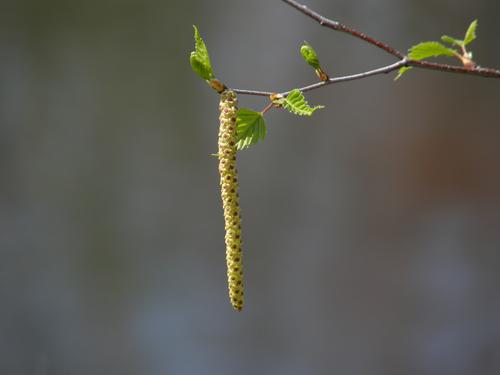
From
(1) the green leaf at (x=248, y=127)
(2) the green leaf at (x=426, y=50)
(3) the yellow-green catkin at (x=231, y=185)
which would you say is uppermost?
(2) the green leaf at (x=426, y=50)

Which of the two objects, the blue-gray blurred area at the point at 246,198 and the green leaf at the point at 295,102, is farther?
the blue-gray blurred area at the point at 246,198

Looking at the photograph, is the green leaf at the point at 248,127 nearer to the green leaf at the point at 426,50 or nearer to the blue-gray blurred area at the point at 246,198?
the green leaf at the point at 426,50

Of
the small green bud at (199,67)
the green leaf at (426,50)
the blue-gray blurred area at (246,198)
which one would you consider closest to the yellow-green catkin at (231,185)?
the small green bud at (199,67)

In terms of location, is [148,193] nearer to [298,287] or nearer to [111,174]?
[111,174]

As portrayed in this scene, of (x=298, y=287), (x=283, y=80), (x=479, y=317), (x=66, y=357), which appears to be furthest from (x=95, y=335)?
(x=479, y=317)

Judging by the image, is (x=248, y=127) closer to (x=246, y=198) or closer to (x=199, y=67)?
(x=199, y=67)

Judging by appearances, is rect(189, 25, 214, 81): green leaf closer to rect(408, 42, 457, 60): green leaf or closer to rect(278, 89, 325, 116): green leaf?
rect(278, 89, 325, 116): green leaf

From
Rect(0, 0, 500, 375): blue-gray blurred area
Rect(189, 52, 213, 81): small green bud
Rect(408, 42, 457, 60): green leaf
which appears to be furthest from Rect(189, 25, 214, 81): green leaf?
Rect(0, 0, 500, 375): blue-gray blurred area
